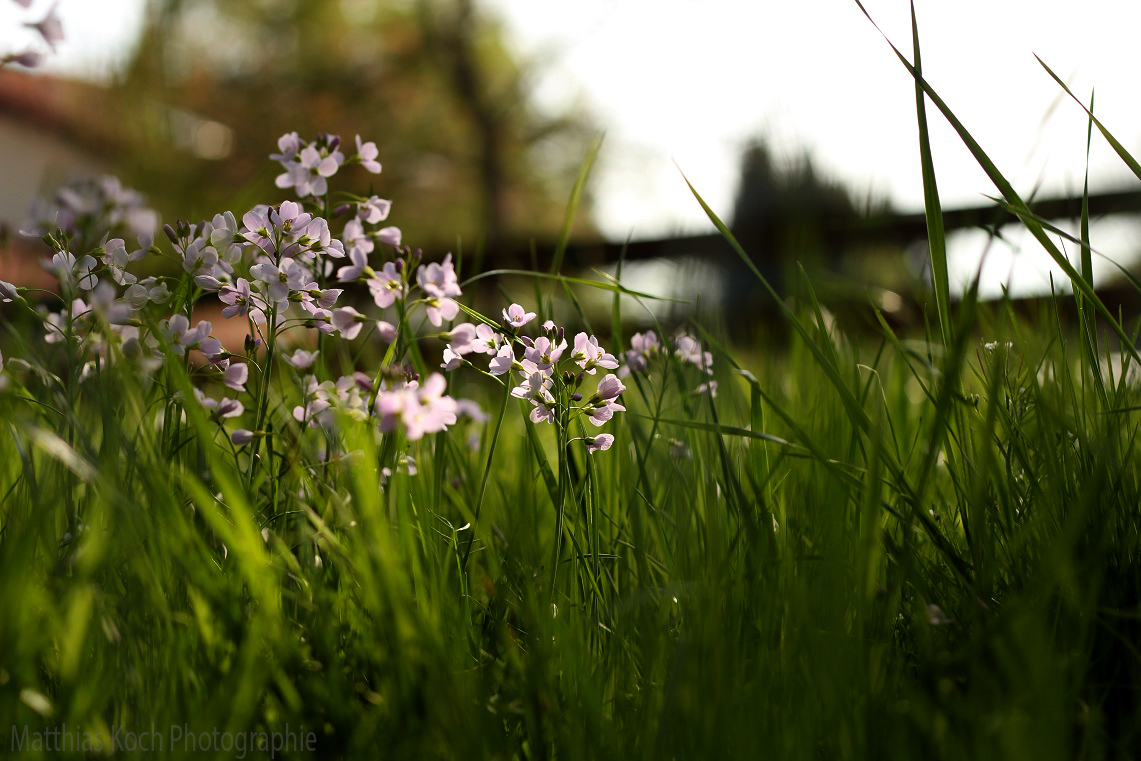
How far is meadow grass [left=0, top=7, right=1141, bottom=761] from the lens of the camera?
32.5 inches

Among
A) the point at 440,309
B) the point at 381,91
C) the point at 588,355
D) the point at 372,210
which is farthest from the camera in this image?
the point at 381,91

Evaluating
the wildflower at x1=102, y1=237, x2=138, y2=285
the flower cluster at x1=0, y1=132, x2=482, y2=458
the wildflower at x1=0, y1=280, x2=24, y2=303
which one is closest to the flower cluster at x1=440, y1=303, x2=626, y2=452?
the flower cluster at x1=0, y1=132, x2=482, y2=458

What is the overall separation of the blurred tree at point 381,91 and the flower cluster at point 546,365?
20.9 meters

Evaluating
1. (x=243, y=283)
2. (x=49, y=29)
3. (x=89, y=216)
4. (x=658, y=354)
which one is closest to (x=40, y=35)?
(x=49, y=29)

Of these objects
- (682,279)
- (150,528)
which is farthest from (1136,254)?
(150,528)

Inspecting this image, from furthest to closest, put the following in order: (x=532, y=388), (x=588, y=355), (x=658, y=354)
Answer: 1. (x=658, y=354)
2. (x=588, y=355)
3. (x=532, y=388)

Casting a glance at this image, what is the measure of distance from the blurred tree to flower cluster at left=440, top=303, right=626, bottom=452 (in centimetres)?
2087

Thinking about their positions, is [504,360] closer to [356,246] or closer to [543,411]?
[543,411]

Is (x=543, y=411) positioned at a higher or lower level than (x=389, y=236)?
lower

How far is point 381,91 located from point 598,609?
24.7 metres

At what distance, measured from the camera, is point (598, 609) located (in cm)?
114

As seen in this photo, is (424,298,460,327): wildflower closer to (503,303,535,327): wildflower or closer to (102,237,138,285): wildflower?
(503,303,535,327): wildflower

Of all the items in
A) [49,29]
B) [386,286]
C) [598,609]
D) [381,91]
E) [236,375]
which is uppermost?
[381,91]

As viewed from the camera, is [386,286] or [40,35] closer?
[386,286]
